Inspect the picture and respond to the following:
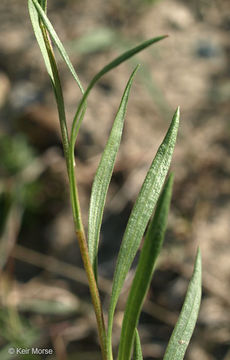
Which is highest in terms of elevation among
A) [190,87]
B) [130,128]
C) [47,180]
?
[190,87]

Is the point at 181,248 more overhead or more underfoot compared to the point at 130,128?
more underfoot

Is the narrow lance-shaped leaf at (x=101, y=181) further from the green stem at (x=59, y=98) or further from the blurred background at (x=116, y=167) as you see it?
the blurred background at (x=116, y=167)

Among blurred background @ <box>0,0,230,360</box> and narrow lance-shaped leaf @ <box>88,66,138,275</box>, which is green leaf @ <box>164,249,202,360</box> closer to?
narrow lance-shaped leaf @ <box>88,66,138,275</box>

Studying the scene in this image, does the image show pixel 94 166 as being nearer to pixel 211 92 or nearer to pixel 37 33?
pixel 211 92

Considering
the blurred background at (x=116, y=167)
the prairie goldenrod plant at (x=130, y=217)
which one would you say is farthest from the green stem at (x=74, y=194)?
the blurred background at (x=116, y=167)

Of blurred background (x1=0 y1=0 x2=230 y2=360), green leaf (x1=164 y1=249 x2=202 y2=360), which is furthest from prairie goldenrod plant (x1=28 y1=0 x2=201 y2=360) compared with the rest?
blurred background (x1=0 y1=0 x2=230 y2=360)

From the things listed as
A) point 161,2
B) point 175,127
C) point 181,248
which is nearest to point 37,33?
point 175,127

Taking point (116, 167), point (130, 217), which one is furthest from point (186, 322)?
point (116, 167)
